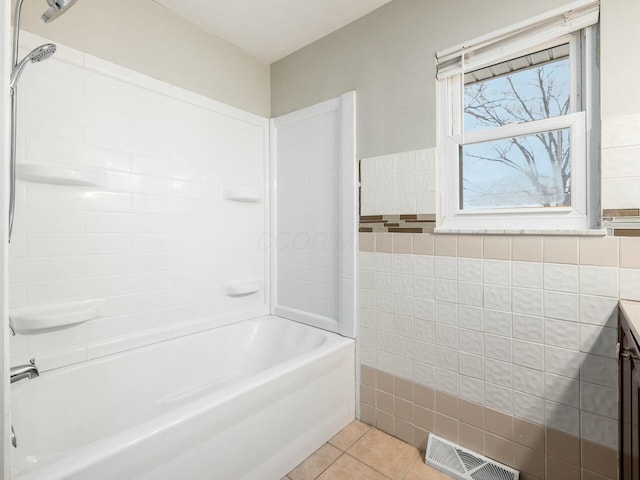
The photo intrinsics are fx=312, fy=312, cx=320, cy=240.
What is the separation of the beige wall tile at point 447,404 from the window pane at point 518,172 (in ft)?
3.23

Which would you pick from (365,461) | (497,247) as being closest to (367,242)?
(497,247)

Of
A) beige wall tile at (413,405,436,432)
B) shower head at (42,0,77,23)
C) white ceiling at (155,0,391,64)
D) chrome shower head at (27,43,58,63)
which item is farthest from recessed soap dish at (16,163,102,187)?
beige wall tile at (413,405,436,432)

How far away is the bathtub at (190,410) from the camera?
1.03m

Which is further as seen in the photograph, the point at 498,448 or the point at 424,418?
the point at 424,418

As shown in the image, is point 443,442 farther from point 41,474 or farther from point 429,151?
point 41,474

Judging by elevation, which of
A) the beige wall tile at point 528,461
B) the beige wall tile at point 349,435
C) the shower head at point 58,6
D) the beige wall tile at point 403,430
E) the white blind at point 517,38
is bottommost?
the beige wall tile at point 349,435

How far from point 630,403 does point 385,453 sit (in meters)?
1.14

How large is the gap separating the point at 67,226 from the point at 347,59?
1.83 metres

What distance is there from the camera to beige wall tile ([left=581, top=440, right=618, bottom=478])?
1216 millimetres

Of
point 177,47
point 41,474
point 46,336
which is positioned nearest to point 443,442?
point 41,474

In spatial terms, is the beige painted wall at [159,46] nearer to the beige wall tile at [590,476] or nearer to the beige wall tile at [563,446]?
the beige wall tile at [563,446]

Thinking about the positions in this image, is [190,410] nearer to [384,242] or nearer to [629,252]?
[384,242]

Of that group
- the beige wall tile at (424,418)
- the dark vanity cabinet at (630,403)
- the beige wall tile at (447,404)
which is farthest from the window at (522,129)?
the beige wall tile at (424,418)

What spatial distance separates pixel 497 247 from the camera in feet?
4.80
